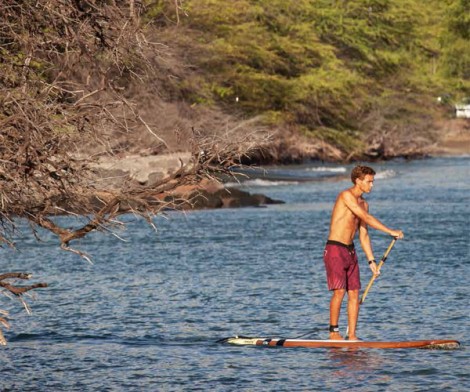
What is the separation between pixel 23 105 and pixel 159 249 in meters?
16.1

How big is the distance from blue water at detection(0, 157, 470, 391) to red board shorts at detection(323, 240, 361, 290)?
0.76m

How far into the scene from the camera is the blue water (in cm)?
1338

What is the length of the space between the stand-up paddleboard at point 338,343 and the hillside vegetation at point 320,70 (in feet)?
123

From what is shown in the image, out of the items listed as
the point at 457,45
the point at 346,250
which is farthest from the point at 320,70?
the point at 346,250

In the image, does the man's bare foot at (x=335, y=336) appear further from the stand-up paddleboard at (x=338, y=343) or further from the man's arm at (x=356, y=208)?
the man's arm at (x=356, y=208)

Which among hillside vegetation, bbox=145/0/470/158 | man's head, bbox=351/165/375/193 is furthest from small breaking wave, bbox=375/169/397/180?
man's head, bbox=351/165/375/193

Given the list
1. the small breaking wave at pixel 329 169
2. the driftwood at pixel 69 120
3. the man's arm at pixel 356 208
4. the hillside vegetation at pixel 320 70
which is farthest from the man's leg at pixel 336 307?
the small breaking wave at pixel 329 169

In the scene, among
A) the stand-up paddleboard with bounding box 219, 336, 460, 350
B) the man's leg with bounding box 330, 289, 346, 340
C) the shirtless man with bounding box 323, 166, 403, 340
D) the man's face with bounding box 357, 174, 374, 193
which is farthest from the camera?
the man's leg with bounding box 330, 289, 346, 340

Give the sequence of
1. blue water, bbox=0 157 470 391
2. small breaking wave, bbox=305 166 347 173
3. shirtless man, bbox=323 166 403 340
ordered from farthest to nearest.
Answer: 1. small breaking wave, bbox=305 166 347 173
2. shirtless man, bbox=323 166 403 340
3. blue water, bbox=0 157 470 391

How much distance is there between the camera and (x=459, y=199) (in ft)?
140

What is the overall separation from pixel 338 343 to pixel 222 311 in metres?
3.53

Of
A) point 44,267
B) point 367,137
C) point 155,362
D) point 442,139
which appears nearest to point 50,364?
point 155,362

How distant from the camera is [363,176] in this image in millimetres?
14453

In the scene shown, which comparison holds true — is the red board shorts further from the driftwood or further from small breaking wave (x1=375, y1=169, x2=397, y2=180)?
small breaking wave (x1=375, y1=169, x2=397, y2=180)
